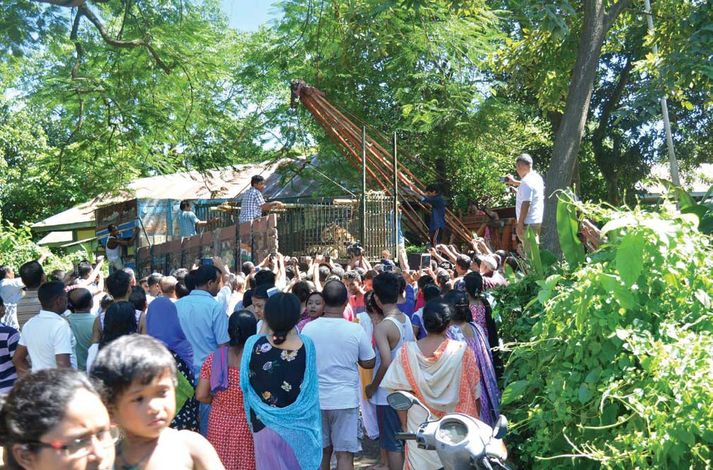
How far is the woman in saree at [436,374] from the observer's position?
525 cm

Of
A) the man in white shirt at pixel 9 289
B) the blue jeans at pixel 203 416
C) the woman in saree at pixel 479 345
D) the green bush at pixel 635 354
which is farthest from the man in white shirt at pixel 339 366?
the man in white shirt at pixel 9 289

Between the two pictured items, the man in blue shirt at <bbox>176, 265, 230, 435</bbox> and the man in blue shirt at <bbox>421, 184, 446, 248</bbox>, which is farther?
the man in blue shirt at <bbox>421, 184, 446, 248</bbox>

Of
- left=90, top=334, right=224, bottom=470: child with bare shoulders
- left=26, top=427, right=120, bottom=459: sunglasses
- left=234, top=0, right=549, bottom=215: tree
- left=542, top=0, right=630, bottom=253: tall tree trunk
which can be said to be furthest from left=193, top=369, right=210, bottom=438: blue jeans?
left=234, top=0, right=549, bottom=215: tree

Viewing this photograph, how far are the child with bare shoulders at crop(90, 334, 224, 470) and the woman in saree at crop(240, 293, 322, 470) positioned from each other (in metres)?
2.02

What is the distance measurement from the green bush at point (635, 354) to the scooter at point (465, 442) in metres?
0.32

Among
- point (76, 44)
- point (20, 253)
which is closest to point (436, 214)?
point (76, 44)

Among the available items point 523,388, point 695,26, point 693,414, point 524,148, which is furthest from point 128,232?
point 693,414

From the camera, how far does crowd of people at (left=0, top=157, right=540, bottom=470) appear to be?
244 cm

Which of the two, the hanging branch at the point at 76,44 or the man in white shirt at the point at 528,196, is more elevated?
the hanging branch at the point at 76,44

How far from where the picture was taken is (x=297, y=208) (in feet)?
46.0

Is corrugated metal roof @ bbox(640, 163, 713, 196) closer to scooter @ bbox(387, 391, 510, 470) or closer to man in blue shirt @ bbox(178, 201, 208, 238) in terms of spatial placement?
man in blue shirt @ bbox(178, 201, 208, 238)

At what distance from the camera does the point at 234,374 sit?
5293mm

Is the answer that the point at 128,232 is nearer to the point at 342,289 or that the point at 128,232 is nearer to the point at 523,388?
the point at 342,289

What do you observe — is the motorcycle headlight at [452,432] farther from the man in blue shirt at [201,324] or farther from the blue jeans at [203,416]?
the man in blue shirt at [201,324]
